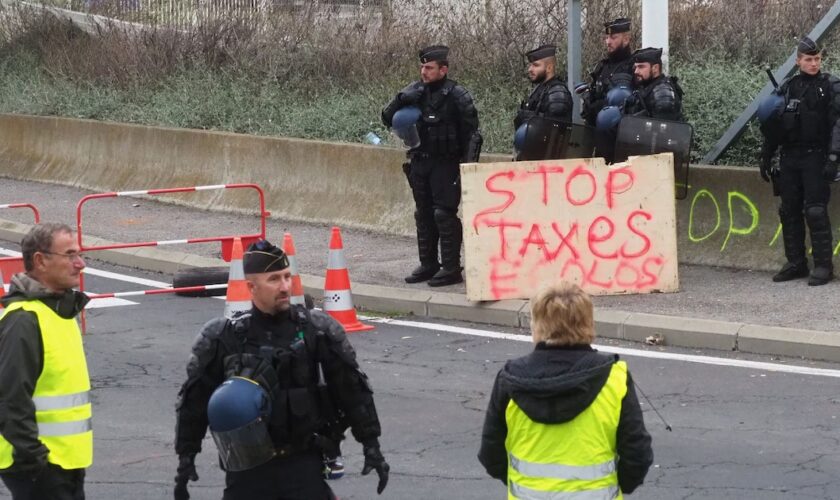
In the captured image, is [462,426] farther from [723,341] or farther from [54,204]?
[54,204]

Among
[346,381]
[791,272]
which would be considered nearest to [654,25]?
[791,272]

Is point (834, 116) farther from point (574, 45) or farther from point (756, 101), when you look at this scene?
point (574, 45)

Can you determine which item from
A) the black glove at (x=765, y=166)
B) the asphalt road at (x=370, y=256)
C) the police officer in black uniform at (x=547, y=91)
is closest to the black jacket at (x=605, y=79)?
the police officer in black uniform at (x=547, y=91)

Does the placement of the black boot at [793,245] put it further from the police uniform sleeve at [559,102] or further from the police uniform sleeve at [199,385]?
the police uniform sleeve at [199,385]

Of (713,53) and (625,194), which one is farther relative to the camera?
(713,53)

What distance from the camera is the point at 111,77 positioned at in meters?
22.1

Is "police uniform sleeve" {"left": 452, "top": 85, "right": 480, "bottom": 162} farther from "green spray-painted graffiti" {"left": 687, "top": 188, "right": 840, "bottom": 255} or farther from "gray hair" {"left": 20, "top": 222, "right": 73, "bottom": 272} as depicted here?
"gray hair" {"left": 20, "top": 222, "right": 73, "bottom": 272}

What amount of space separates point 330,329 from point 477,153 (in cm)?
734

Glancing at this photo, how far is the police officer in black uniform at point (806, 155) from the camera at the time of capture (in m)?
11.4

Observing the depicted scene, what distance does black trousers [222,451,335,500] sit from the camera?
511cm

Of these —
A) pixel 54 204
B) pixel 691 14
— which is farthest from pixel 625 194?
pixel 54 204

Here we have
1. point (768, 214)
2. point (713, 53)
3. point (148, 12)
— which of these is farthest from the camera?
point (148, 12)

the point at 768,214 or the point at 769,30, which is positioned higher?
the point at 769,30

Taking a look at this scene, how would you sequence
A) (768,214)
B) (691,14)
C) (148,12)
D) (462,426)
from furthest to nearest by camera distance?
(148,12), (691,14), (768,214), (462,426)
